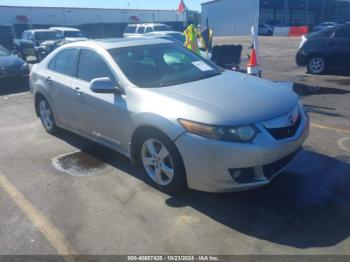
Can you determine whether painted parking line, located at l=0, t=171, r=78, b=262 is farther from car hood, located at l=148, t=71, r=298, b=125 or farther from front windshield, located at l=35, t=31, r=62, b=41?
front windshield, located at l=35, t=31, r=62, b=41

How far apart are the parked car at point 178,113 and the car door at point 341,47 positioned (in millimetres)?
6682

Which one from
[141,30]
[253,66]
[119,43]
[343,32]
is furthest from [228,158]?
[141,30]

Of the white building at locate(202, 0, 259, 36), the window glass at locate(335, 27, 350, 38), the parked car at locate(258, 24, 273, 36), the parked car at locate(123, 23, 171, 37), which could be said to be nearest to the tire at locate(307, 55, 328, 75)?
the window glass at locate(335, 27, 350, 38)

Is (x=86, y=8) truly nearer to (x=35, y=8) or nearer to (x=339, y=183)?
(x=35, y=8)

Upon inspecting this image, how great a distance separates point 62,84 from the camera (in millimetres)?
5012

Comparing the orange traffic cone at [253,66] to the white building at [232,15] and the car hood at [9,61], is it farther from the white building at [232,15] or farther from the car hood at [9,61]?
the white building at [232,15]

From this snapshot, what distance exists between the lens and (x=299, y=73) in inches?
424

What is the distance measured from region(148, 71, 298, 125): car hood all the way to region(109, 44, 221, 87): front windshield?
0.26 metres

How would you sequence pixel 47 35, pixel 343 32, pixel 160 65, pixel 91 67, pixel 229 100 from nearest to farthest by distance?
1. pixel 229 100
2. pixel 160 65
3. pixel 91 67
4. pixel 343 32
5. pixel 47 35

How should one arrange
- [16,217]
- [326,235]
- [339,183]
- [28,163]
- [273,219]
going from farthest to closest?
1. [28,163]
2. [339,183]
3. [16,217]
4. [273,219]
5. [326,235]

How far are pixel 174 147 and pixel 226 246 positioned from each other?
105 centimetres

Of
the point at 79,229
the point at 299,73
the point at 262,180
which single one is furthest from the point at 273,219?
→ the point at 299,73

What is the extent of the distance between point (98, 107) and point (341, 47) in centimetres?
822

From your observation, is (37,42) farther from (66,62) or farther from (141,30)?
(66,62)
